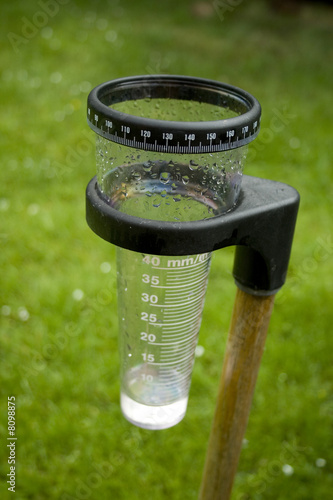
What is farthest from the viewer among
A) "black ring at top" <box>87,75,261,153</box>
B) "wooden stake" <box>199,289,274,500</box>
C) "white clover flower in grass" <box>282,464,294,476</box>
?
"white clover flower in grass" <box>282,464,294,476</box>

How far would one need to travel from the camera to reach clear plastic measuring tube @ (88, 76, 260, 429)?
0.91m

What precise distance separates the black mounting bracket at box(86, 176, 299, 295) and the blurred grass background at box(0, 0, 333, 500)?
3.66 feet

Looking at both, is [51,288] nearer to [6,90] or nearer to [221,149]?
[221,149]

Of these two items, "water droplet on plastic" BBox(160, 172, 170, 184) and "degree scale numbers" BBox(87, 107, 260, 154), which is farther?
"water droplet on plastic" BBox(160, 172, 170, 184)

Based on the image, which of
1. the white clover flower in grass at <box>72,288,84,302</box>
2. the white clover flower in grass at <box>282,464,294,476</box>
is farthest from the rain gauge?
the white clover flower in grass at <box>72,288,84,302</box>

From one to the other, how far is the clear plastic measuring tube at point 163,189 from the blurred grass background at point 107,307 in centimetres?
87

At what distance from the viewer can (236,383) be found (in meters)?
1.27

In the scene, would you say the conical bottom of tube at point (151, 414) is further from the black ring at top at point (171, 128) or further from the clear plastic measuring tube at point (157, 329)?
the black ring at top at point (171, 128)

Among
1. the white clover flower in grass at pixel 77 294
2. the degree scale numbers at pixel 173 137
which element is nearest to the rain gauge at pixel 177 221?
the degree scale numbers at pixel 173 137

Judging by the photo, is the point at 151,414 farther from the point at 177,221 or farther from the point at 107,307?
the point at 107,307

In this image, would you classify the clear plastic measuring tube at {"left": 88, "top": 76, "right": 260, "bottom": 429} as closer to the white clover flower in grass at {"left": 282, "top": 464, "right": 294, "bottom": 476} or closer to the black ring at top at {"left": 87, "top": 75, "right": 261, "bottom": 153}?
the black ring at top at {"left": 87, "top": 75, "right": 261, "bottom": 153}

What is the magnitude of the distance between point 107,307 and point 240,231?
168 cm

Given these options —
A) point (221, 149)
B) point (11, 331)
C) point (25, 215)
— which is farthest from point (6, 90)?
point (221, 149)

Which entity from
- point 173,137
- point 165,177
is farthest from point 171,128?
point 165,177
